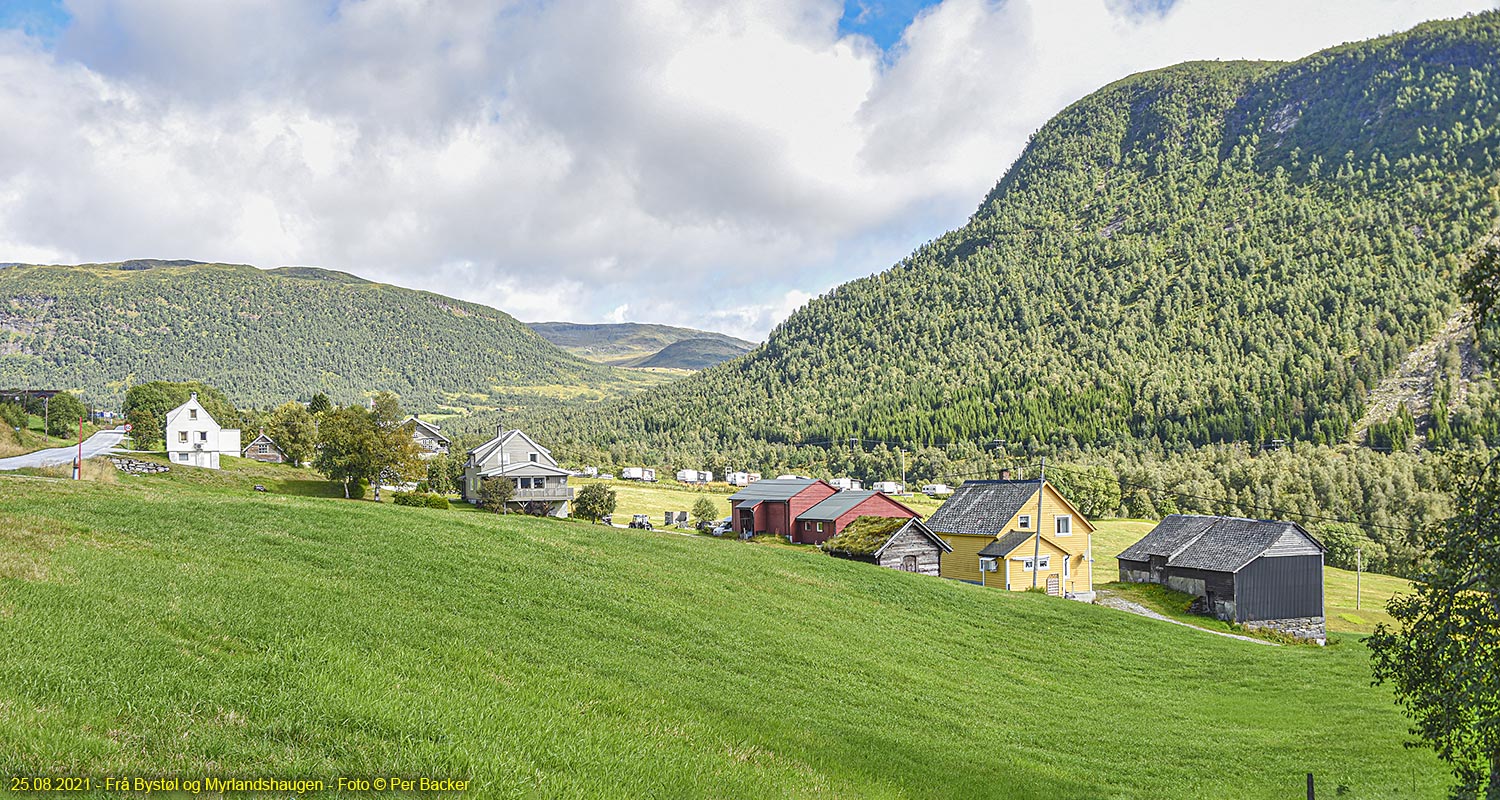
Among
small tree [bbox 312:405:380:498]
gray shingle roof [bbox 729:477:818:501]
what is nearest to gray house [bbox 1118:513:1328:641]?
gray shingle roof [bbox 729:477:818:501]

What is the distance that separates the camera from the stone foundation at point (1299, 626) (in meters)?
50.7

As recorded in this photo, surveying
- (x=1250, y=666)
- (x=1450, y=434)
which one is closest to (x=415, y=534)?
(x=1250, y=666)

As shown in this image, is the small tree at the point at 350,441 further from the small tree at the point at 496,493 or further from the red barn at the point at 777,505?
the red barn at the point at 777,505

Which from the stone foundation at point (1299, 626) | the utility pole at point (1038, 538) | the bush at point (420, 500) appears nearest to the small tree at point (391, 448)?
the bush at point (420, 500)

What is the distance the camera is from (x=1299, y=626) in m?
51.6

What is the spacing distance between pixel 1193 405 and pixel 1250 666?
7011 inches

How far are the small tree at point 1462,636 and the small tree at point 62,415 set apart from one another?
125 metres

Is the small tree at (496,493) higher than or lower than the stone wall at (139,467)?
lower

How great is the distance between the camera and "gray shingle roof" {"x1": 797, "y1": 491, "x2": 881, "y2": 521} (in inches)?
2630

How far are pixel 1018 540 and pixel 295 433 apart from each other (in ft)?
240

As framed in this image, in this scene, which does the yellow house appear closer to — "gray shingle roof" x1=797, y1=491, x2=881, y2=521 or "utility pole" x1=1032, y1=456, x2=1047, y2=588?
"utility pole" x1=1032, y1=456, x2=1047, y2=588

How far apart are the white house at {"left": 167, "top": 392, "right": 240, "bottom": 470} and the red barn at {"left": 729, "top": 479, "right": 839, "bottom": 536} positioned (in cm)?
5232

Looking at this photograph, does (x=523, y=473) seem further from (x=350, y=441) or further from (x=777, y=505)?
(x=777, y=505)

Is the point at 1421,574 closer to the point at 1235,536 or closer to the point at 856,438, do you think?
the point at 1235,536
